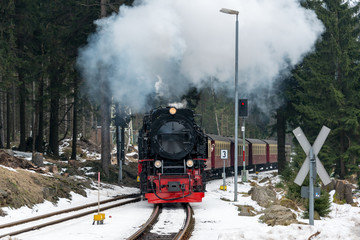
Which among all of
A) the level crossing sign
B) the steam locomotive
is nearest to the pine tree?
the steam locomotive

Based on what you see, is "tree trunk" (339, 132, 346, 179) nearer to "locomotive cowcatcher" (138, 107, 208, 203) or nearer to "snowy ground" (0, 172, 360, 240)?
"snowy ground" (0, 172, 360, 240)

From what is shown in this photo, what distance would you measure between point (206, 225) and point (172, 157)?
467 centimetres

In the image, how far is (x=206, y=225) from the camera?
13.6 meters

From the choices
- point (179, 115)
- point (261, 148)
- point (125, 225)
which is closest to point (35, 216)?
point (125, 225)

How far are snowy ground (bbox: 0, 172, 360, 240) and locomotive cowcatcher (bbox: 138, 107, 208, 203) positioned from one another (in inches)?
26.6

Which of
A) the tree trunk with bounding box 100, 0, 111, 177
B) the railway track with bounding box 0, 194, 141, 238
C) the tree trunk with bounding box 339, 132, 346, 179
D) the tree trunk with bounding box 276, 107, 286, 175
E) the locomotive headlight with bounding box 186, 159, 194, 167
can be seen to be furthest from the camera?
the tree trunk with bounding box 276, 107, 286, 175

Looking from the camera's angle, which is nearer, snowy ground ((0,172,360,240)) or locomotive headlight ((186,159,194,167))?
snowy ground ((0,172,360,240))

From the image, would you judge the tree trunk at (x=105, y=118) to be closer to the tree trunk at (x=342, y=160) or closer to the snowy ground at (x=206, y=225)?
the snowy ground at (x=206, y=225)

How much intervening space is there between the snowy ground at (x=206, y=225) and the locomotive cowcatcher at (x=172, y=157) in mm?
675

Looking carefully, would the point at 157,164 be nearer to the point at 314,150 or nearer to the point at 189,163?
the point at 189,163

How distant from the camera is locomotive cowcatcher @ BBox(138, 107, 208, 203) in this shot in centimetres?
1741

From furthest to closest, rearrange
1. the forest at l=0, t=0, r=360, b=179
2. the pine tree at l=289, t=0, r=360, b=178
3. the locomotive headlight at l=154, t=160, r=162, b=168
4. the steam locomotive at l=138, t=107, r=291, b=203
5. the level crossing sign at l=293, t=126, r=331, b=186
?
1. the forest at l=0, t=0, r=360, b=179
2. the pine tree at l=289, t=0, r=360, b=178
3. the locomotive headlight at l=154, t=160, r=162, b=168
4. the steam locomotive at l=138, t=107, r=291, b=203
5. the level crossing sign at l=293, t=126, r=331, b=186

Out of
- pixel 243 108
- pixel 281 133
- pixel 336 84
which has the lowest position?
pixel 281 133

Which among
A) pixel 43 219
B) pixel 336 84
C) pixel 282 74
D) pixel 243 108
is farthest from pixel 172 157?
pixel 282 74
